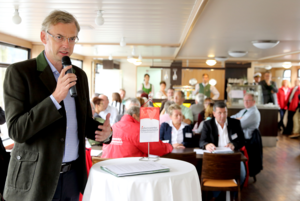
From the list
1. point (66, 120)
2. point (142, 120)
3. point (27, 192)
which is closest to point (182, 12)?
point (142, 120)

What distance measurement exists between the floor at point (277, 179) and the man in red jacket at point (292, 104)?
265 cm

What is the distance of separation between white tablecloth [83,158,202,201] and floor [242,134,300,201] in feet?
10.2

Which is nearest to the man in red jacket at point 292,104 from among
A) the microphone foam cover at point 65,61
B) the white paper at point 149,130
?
the white paper at point 149,130

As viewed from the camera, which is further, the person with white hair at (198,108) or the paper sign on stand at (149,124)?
the person with white hair at (198,108)

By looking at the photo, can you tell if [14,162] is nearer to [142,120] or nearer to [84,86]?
[84,86]

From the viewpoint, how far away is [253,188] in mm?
4660

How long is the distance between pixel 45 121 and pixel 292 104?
1061 cm

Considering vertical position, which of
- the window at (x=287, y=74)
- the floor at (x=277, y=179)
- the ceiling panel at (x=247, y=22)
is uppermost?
the ceiling panel at (x=247, y=22)

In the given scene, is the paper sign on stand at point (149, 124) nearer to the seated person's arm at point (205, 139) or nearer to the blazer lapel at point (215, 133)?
the seated person's arm at point (205, 139)

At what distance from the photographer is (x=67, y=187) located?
4.88 feet

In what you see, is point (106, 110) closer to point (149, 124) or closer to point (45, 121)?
point (149, 124)

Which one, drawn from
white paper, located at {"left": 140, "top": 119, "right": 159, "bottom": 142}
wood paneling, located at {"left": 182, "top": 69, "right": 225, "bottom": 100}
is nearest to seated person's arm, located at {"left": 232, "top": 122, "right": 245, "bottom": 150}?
white paper, located at {"left": 140, "top": 119, "right": 159, "bottom": 142}

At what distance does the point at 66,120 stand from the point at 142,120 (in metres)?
0.61

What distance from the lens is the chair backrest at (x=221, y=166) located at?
3.18 m
